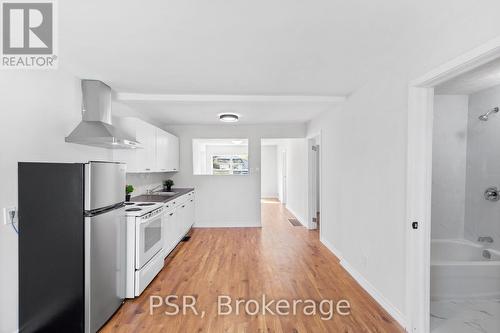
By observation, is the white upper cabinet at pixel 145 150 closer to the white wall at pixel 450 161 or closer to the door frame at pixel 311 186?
the door frame at pixel 311 186

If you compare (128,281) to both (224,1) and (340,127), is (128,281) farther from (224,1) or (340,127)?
(340,127)

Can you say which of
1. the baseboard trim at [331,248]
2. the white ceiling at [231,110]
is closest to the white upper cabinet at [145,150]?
the white ceiling at [231,110]

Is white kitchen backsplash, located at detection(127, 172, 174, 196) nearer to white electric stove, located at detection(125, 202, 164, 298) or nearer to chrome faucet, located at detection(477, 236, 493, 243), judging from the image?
white electric stove, located at detection(125, 202, 164, 298)

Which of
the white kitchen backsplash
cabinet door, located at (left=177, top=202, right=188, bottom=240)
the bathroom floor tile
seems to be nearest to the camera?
the bathroom floor tile

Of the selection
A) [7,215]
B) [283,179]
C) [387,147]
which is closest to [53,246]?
[7,215]

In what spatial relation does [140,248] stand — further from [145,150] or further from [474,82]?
[474,82]

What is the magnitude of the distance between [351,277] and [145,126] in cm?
367

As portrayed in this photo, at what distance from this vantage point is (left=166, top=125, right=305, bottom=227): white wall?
18.3 feet

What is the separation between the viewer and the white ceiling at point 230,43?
1.55 meters

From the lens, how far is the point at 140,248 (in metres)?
2.65

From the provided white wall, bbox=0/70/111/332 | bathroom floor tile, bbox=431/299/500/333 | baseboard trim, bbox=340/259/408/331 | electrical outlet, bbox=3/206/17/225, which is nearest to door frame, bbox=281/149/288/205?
baseboard trim, bbox=340/259/408/331

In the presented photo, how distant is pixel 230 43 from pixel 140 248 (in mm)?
2325

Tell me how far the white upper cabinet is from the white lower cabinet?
0.73m

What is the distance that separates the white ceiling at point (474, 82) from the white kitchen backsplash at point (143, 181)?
14.2 ft
